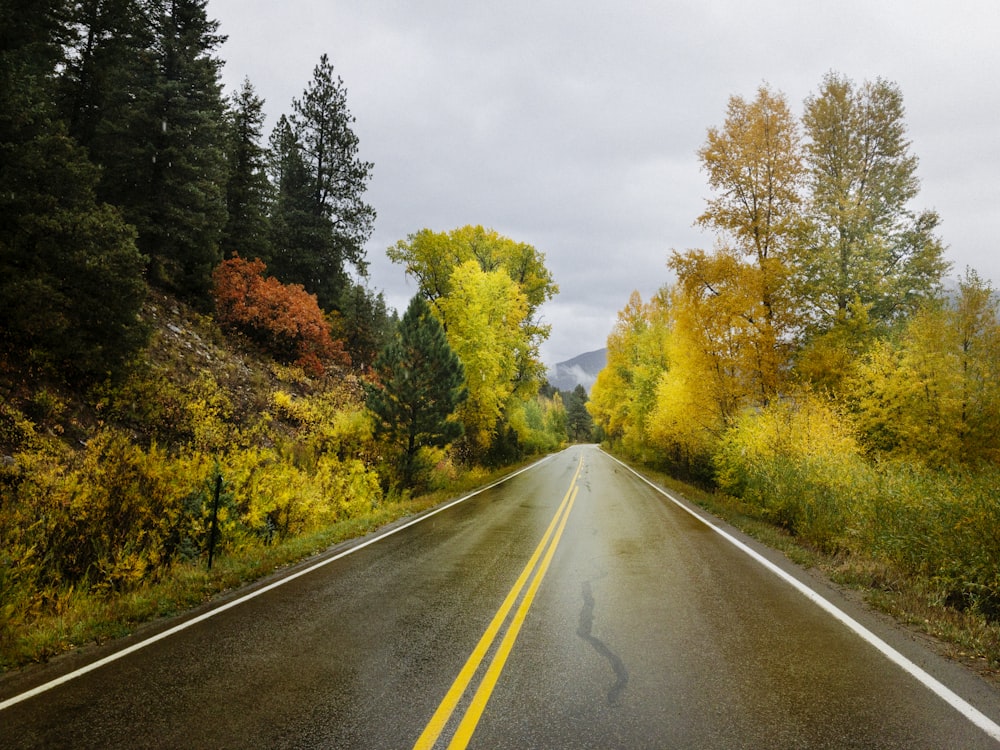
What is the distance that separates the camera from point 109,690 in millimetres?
3816

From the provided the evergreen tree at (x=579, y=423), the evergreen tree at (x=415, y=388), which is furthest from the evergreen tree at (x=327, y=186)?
the evergreen tree at (x=579, y=423)

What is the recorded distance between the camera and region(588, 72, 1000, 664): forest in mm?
11703

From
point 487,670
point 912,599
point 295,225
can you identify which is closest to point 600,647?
point 487,670

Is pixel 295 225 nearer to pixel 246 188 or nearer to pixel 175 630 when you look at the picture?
pixel 246 188

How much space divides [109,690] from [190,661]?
2.01 feet

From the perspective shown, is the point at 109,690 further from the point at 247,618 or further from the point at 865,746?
the point at 865,746

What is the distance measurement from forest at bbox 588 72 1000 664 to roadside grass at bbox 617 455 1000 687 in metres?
0.54

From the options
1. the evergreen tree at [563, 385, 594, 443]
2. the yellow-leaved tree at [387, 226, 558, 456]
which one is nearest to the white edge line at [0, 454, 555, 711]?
the yellow-leaved tree at [387, 226, 558, 456]

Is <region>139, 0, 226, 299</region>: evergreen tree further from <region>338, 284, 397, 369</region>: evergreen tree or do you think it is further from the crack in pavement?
the crack in pavement

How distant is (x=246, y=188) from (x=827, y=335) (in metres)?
26.7

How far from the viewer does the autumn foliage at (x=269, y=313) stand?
20.6 metres

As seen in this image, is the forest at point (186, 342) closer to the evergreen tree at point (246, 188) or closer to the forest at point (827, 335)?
the evergreen tree at point (246, 188)

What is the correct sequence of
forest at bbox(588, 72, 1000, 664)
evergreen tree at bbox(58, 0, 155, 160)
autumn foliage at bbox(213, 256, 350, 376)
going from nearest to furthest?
forest at bbox(588, 72, 1000, 664), evergreen tree at bbox(58, 0, 155, 160), autumn foliage at bbox(213, 256, 350, 376)

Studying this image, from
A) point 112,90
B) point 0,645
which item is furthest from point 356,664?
point 112,90
